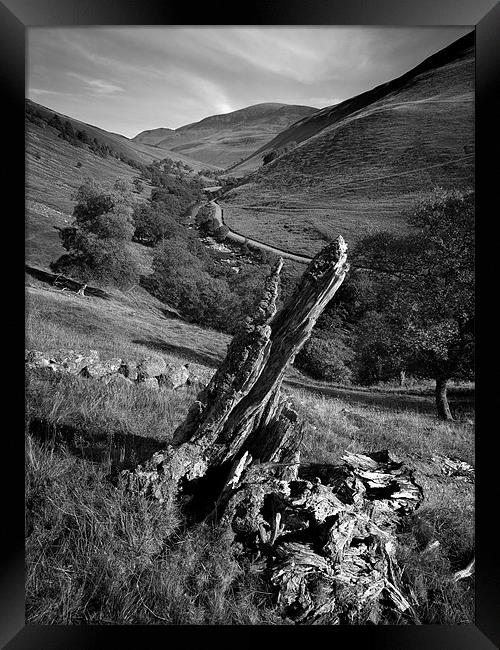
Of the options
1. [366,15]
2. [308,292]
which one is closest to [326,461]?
[308,292]

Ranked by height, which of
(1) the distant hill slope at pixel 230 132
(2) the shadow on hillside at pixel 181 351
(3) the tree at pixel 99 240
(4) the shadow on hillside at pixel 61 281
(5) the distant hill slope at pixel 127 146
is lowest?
(2) the shadow on hillside at pixel 181 351

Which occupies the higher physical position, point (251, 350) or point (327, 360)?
point (251, 350)

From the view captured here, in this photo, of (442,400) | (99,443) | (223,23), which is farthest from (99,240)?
(442,400)

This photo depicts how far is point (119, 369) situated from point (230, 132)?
105 inches

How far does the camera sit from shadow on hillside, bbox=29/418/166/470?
9.23 ft

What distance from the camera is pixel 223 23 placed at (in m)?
2.35

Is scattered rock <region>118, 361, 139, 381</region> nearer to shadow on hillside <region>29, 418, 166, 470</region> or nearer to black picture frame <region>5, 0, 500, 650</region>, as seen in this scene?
shadow on hillside <region>29, 418, 166, 470</region>

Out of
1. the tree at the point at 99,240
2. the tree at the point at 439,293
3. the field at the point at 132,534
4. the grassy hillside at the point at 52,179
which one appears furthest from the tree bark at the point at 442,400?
the grassy hillside at the point at 52,179

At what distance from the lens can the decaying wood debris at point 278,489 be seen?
225 centimetres

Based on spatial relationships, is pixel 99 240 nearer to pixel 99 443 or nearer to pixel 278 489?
pixel 99 443

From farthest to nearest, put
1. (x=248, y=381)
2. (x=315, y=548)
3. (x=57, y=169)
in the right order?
(x=57, y=169), (x=248, y=381), (x=315, y=548)

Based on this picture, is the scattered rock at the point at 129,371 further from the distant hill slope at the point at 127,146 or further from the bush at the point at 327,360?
the bush at the point at 327,360

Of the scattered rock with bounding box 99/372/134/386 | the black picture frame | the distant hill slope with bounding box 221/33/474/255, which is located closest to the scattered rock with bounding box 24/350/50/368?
the scattered rock with bounding box 99/372/134/386

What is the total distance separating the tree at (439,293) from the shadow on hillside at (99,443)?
11.4 feet
